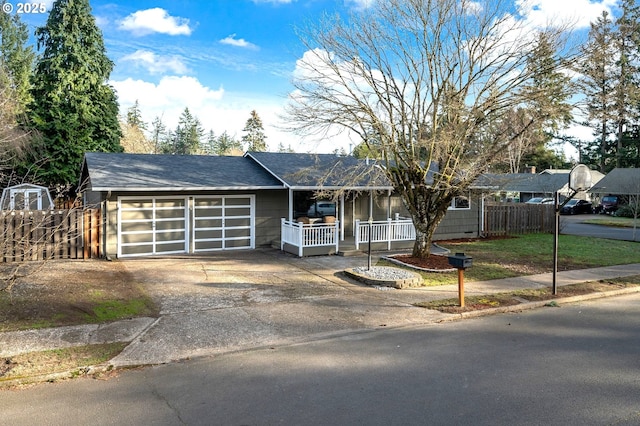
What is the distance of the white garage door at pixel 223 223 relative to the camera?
52.1 feet

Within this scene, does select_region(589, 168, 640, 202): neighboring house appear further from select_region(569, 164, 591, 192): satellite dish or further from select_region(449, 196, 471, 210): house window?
select_region(569, 164, 591, 192): satellite dish

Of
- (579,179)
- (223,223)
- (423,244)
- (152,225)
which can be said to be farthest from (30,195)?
(579,179)

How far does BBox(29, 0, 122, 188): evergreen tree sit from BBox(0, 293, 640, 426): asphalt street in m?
25.2

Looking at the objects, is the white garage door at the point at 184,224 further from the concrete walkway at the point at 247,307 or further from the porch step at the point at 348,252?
the porch step at the point at 348,252

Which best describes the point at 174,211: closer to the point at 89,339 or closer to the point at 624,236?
the point at 89,339

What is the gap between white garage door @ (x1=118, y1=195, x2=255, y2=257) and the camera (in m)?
14.7

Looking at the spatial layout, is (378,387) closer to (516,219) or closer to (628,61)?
(516,219)

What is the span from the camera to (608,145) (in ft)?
157

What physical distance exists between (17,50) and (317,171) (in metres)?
34.0

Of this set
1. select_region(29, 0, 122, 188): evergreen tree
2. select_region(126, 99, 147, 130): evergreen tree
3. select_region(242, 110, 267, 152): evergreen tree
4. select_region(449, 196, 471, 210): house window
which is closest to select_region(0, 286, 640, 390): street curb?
select_region(449, 196, 471, 210): house window

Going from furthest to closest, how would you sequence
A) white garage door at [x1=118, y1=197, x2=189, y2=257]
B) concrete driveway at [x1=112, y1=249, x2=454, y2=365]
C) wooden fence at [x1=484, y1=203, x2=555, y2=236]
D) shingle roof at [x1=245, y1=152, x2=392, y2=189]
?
wooden fence at [x1=484, y1=203, x2=555, y2=236]
shingle roof at [x1=245, y1=152, x2=392, y2=189]
white garage door at [x1=118, y1=197, x2=189, y2=257]
concrete driveway at [x1=112, y1=249, x2=454, y2=365]

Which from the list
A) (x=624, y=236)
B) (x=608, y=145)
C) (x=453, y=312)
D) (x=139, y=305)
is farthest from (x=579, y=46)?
(x=608, y=145)

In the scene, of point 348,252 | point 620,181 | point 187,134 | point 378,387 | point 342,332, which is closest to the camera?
point 378,387

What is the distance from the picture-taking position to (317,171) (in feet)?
56.0
